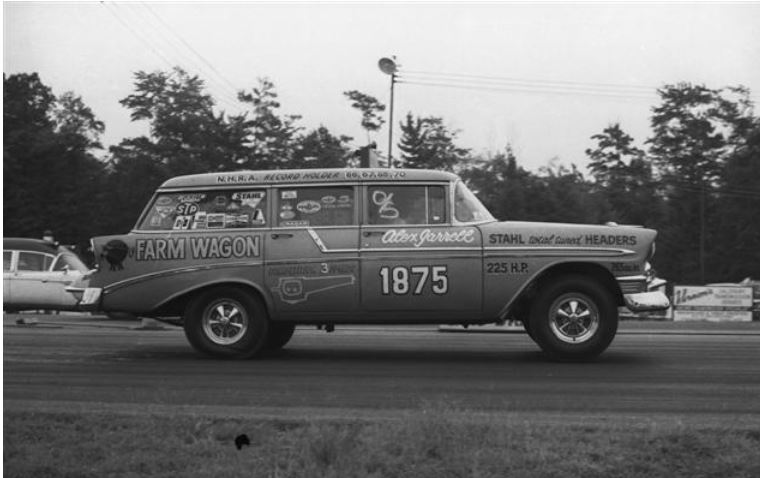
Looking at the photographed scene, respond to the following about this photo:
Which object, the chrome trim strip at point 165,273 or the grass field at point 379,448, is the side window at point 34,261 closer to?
the chrome trim strip at point 165,273

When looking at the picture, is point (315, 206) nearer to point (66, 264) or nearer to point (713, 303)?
point (66, 264)

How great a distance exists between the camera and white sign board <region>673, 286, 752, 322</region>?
90.8ft

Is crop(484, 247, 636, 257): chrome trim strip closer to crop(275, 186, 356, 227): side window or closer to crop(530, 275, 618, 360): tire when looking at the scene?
crop(530, 275, 618, 360): tire

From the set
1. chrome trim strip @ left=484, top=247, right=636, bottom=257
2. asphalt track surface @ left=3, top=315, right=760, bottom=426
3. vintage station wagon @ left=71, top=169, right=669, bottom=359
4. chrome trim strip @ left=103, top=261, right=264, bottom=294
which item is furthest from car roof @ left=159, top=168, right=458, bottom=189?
asphalt track surface @ left=3, top=315, right=760, bottom=426

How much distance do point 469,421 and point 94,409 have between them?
2.66 metres

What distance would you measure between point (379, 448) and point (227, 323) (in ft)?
15.5

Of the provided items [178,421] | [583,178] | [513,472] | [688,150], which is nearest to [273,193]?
[178,421]

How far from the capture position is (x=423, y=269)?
9.84 meters

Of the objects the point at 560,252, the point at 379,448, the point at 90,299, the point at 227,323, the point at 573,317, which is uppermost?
the point at 560,252

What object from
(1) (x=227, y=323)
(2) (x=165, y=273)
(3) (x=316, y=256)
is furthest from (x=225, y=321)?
(3) (x=316, y=256)

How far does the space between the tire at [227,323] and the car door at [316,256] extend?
0.82ft

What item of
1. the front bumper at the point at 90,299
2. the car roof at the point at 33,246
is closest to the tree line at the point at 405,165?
the car roof at the point at 33,246

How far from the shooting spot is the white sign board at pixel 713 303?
2769 cm

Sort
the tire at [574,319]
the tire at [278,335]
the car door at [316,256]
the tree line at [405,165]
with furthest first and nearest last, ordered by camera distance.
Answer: the tree line at [405,165], the tire at [278,335], the car door at [316,256], the tire at [574,319]
